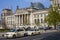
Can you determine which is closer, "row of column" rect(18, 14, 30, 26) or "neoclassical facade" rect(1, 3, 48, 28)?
"neoclassical facade" rect(1, 3, 48, 28)

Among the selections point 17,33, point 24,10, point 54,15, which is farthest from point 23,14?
point 17,33

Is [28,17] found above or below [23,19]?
above

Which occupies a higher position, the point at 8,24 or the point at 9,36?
the point at 9,36

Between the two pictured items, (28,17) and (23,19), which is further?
(23,19)

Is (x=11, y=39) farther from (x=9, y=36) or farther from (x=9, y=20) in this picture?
(x=9, y=20)

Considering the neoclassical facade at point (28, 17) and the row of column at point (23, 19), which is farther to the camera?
the row of column at point (23, 19)

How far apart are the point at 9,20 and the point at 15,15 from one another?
35.2 ft

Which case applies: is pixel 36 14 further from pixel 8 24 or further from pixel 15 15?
pixel 8 24

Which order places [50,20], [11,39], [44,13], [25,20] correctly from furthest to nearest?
[25,20]
[44,13]
[50,20]
[11,39]

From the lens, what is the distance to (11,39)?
34.1m

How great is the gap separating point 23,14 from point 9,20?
1943 cm

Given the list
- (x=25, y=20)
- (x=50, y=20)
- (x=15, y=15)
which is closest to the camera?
(x=50, y=20)

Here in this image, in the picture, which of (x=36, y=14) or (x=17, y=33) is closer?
(x=17, y=33)

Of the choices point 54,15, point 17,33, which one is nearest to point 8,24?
point 54,15
